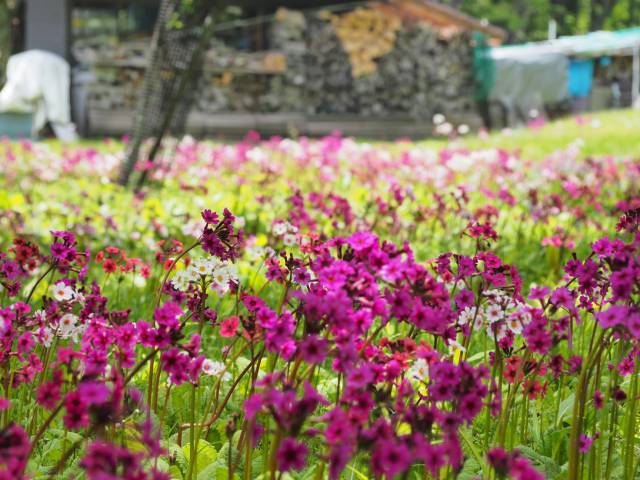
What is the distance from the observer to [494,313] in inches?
71.9

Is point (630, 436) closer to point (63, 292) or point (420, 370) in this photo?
point (420, 370)

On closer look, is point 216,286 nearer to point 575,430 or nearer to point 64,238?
point 64,238

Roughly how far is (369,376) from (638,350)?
70 cm

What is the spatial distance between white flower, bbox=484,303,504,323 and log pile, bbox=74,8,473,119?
50.0ft

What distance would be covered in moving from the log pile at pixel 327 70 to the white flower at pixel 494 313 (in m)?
15.2

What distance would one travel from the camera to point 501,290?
198 cm

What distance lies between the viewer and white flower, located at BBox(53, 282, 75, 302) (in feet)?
6.55

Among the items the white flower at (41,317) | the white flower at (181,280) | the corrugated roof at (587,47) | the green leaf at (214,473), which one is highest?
the corrugated roof at (587,47)

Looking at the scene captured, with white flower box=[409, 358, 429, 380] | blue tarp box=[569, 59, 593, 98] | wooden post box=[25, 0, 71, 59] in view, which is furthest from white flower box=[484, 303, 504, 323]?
blue tarp box=[569, 59, 593, 98]

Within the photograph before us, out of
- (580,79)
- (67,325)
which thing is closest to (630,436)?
(67,325)

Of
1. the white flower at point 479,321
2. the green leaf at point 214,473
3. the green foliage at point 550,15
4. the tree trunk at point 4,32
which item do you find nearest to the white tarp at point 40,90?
the tree trunk at point 4,32

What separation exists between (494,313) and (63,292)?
100cm

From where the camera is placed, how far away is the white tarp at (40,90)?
586 inches

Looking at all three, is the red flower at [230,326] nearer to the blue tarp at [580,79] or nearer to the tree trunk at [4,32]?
the tree trunk at [4,32]
